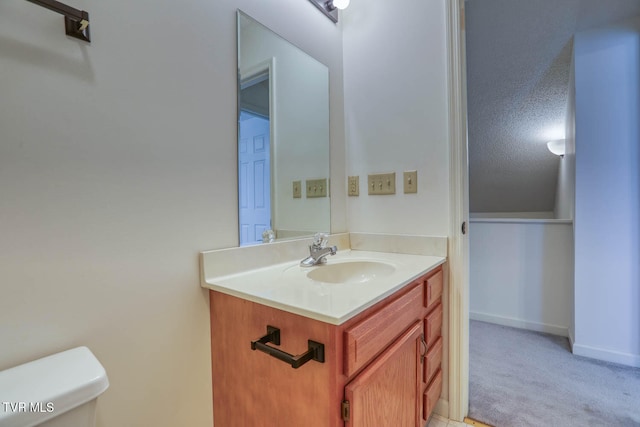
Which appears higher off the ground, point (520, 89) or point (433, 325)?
point (520, 89)

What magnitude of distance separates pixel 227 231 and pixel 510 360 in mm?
2024

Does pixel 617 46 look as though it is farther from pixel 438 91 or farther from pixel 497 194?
pixel 497 194

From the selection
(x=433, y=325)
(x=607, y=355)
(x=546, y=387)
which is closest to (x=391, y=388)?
(x=433, y=325)

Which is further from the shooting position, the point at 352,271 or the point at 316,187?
the point at 316,187

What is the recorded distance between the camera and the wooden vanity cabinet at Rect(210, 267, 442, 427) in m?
0.70

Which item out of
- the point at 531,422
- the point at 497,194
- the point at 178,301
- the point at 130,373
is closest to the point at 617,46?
the point at 497,194

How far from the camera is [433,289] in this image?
49.2 inches

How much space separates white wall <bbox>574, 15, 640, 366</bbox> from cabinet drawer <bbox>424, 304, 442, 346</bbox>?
135 cm

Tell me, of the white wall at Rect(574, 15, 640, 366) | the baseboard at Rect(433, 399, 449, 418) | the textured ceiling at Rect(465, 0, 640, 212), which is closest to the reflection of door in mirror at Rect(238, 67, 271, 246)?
the baseboard at Rect(433, 399, 449, 418)

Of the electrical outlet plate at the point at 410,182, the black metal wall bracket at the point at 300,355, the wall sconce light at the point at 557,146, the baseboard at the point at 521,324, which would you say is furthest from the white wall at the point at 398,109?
the wall sconce light at the point at 557,146

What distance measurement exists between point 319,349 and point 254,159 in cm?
77

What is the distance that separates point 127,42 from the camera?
32.2 inches

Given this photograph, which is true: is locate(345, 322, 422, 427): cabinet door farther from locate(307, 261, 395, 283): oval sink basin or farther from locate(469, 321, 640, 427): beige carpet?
locate(469, 321, 640, 427): beige carpet

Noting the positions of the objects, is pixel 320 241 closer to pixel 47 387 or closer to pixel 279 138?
pixel 279 138
